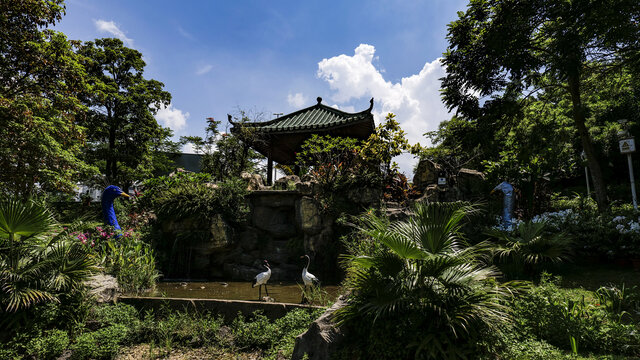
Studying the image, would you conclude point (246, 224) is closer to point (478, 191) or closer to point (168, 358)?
point (168, 358)

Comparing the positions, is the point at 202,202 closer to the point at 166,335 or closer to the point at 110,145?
the point at 166,335

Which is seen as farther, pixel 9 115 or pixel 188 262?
pixel 188 262

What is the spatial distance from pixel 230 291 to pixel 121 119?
15.0m

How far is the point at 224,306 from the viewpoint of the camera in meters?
4.88

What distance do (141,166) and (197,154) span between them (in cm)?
1118

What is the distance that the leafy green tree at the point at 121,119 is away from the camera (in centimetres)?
1714

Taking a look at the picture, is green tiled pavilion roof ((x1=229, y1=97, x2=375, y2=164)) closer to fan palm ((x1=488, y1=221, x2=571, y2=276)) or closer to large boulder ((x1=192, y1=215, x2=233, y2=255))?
large boulder ((x1=192, y1=215, x2=233, y2=255))

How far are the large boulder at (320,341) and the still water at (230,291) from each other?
285 centimetres

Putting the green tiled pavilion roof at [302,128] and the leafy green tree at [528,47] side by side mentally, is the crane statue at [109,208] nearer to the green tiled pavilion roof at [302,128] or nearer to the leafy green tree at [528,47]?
the green tiled pavilion roof at [302,128]

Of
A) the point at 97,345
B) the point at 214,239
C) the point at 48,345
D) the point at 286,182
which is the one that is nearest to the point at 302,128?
the point at 286,182

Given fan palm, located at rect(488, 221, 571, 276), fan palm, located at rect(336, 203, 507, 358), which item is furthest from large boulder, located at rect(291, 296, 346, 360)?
fan palm, located at rect(488, 221, 571, 276)

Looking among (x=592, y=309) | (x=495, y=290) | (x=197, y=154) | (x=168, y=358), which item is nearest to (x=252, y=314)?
(x=168, y=358)

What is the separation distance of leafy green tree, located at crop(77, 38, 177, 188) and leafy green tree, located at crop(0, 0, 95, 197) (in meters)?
8.38

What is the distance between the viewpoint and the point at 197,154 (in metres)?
29.1
